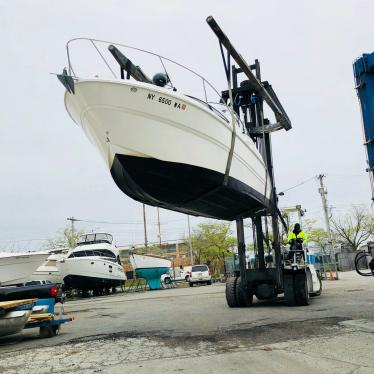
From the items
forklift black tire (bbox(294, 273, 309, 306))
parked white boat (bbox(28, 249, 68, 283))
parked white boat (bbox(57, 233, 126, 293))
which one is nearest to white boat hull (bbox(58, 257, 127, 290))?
parked white boat (bbox(57, 233, 126, 293))

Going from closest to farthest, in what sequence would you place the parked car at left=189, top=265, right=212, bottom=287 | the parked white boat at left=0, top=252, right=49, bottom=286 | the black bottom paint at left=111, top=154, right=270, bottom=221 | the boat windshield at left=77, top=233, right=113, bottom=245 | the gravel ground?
1. the gravel ground
2. the black bottom paint at left=111, top=154, right=270, bottom=221
3. the parked white boat at left=0, top=252, right=49, bottom=286
4. the boat windshield at left=77, top=233, right=113, bottom=245
5. the parked car at left=189, top=265, right=212, bottom=287

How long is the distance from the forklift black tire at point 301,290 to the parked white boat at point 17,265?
375 inches

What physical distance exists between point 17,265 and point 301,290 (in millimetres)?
10772

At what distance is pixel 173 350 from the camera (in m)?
5.79

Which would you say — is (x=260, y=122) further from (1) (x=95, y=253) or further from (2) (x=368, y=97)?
(1) (x=95, y=253)

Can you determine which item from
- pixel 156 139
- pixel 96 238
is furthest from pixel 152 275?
pixel 156 139

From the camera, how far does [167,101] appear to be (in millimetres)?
6309

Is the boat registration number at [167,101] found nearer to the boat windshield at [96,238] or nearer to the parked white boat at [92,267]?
the parked white boat at [92,267]

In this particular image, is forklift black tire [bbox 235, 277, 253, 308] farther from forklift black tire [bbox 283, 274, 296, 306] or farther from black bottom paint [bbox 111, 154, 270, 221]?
black bottom paint [bbox 111, 154, 270, 221]

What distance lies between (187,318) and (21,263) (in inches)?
357

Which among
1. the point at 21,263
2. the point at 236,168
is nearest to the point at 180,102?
the point at 236,168

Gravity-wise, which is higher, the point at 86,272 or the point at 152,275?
the point at 86,272

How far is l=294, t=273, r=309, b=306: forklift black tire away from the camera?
33.2 ft

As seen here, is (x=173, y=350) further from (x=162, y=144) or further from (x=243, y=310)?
(x=243, y=310)
